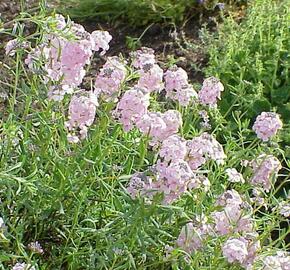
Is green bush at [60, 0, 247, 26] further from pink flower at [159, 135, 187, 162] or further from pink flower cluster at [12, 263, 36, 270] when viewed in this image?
pink flower cluster at [12, 263, 36, 270]

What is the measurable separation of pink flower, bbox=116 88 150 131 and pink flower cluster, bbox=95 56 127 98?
93 mm

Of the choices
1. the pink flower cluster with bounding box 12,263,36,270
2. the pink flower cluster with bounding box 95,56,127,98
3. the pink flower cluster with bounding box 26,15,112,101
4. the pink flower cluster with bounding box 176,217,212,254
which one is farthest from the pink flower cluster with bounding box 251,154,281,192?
the pink flower cluster with bounding box 12,263,36,270

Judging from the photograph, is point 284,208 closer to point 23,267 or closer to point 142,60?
point 142,60

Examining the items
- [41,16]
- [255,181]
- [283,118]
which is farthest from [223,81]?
[41,16]

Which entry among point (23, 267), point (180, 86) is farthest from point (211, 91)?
point (23, 267)

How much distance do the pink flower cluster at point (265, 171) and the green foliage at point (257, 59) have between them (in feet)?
4.64

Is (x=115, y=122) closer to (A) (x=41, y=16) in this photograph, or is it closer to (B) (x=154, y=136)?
(B) (x=154, y=136)

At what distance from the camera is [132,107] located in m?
2.74

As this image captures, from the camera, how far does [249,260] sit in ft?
9.20

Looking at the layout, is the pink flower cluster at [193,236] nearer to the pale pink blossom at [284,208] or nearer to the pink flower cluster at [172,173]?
the pink flower cluster at [172,173]

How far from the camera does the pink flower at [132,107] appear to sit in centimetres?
273

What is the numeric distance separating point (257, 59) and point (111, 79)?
189cm

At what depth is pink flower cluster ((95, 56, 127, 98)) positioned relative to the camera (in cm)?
285

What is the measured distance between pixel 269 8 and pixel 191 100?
2121 mm
